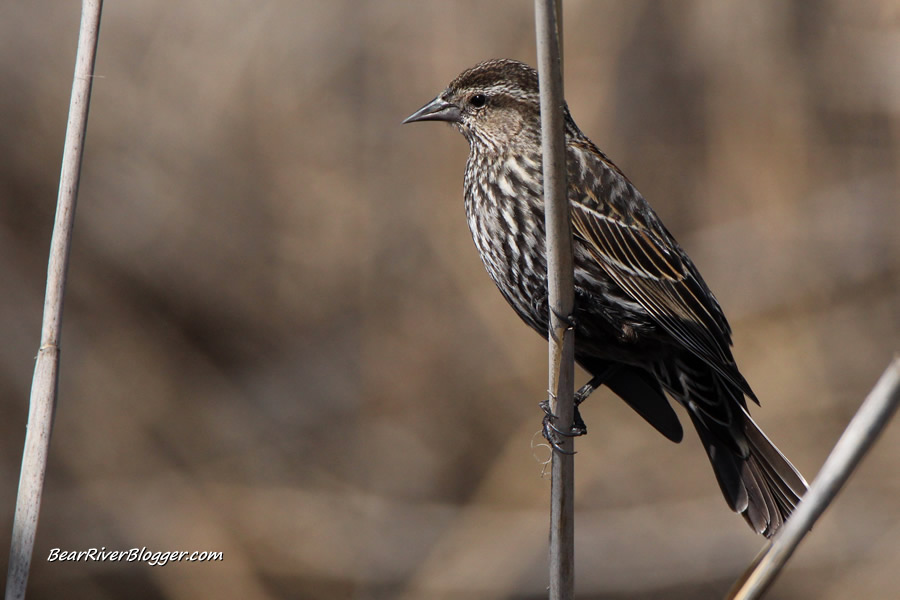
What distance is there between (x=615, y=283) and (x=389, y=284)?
1904 millimetres

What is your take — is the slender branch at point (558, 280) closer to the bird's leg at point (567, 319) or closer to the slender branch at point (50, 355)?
the bird's leg at point (567, 319)

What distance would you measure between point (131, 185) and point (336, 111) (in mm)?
1020

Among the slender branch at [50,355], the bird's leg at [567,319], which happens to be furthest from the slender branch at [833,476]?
the slender branch at [50,355]

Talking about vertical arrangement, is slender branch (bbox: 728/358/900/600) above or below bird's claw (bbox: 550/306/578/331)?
below

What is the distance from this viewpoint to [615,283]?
2740mm

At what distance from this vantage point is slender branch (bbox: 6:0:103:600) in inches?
62.7

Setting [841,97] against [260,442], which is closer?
[841,97]

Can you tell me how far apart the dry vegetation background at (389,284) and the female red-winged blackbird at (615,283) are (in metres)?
1.30

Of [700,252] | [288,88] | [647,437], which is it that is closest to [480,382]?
[647,437]

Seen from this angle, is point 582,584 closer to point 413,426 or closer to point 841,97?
point 413,426

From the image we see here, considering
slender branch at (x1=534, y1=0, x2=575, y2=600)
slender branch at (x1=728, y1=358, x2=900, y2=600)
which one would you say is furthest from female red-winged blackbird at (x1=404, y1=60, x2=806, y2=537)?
slender branch at (x1=728, y1=358, x2=900, y2=600)

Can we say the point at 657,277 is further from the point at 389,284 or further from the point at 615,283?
the point at 389,284

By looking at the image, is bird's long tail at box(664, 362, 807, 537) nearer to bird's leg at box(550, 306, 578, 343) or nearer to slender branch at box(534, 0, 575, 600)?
slender branch at box(534, 0, 575, 600)

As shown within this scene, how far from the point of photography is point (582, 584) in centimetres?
407
